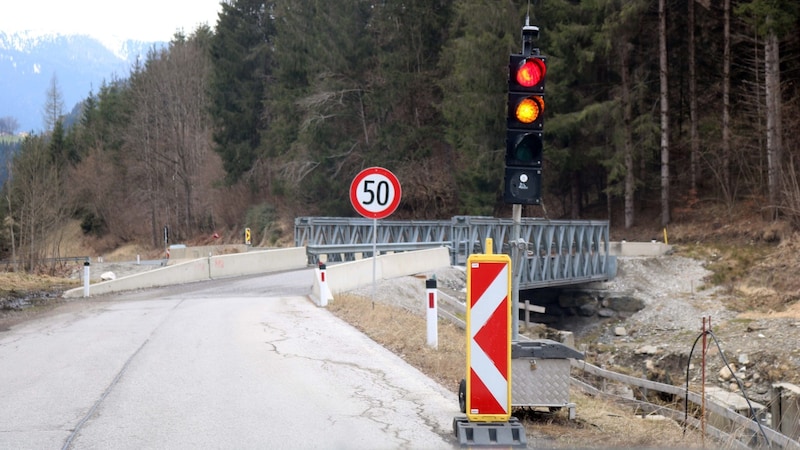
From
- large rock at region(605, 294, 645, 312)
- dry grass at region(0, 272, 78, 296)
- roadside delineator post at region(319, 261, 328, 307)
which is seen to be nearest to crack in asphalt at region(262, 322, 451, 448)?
roadside delineator post at region(319, 261, 328, 307)

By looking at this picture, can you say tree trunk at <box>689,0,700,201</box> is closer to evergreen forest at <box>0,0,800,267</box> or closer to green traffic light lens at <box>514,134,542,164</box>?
evergreen forest at <box>0,0,800,267</box>

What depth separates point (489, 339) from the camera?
22.5 feet

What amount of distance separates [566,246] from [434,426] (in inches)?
1117

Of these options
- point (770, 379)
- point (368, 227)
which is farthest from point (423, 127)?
point (770, 379)

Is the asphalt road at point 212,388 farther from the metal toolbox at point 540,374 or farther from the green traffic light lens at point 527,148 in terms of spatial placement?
the green traffic light lens at point 527,148

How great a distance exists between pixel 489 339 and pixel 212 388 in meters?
3.82

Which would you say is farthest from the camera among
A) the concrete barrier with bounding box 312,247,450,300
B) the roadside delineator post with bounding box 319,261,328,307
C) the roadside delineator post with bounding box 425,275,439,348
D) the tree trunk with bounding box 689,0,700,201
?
the tree trunk with bounding box 689,0,700,201

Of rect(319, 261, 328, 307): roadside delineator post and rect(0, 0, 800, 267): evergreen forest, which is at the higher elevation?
rect(0, 0, 800, 267): evergreen forest

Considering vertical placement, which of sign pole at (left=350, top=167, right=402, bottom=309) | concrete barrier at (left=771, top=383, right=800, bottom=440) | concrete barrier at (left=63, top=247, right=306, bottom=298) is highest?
sign pole at (left=350, top=167, right=402, bottom=309)

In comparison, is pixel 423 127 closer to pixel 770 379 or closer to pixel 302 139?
pixel 302 139

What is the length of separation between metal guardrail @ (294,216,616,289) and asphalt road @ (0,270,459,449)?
12697mm

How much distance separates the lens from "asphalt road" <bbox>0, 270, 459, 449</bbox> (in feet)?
23.5

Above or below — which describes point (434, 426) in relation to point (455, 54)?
below

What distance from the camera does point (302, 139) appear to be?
165 ft
